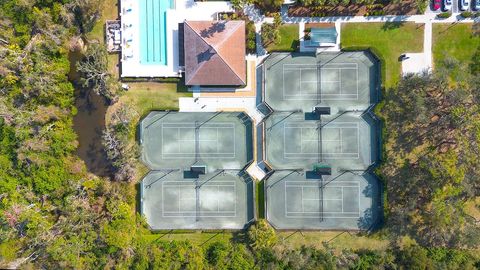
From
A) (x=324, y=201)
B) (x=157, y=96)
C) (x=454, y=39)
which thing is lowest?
(x=324, y=201)

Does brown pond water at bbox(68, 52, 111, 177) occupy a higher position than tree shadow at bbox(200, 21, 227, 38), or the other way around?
tree shadow at bbox(200, 21, 227, 38)

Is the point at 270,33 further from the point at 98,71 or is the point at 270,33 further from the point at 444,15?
the point at 444,15

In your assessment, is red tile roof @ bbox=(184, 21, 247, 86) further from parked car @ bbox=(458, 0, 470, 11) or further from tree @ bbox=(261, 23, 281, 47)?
parked car @ bbox=(458, 0, 470, 11)

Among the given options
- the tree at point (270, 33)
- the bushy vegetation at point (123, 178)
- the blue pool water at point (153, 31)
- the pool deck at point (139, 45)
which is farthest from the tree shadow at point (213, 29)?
the bushy vegetation at point (123, 178)

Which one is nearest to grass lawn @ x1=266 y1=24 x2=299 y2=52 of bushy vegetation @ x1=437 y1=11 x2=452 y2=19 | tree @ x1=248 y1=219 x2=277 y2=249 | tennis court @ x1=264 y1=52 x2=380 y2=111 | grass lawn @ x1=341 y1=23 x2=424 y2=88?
tennis court @ x1=264 y1=52 x2=380 y2=111

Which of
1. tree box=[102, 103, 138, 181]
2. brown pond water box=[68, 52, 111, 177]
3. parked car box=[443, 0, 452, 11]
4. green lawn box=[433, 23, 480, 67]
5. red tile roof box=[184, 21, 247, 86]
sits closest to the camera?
red tile roof box=[184, 21, 247, 86]

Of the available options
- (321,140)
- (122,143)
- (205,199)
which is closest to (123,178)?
(122,143)

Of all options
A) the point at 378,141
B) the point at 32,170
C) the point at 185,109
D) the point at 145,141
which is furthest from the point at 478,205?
the point at 32,170
